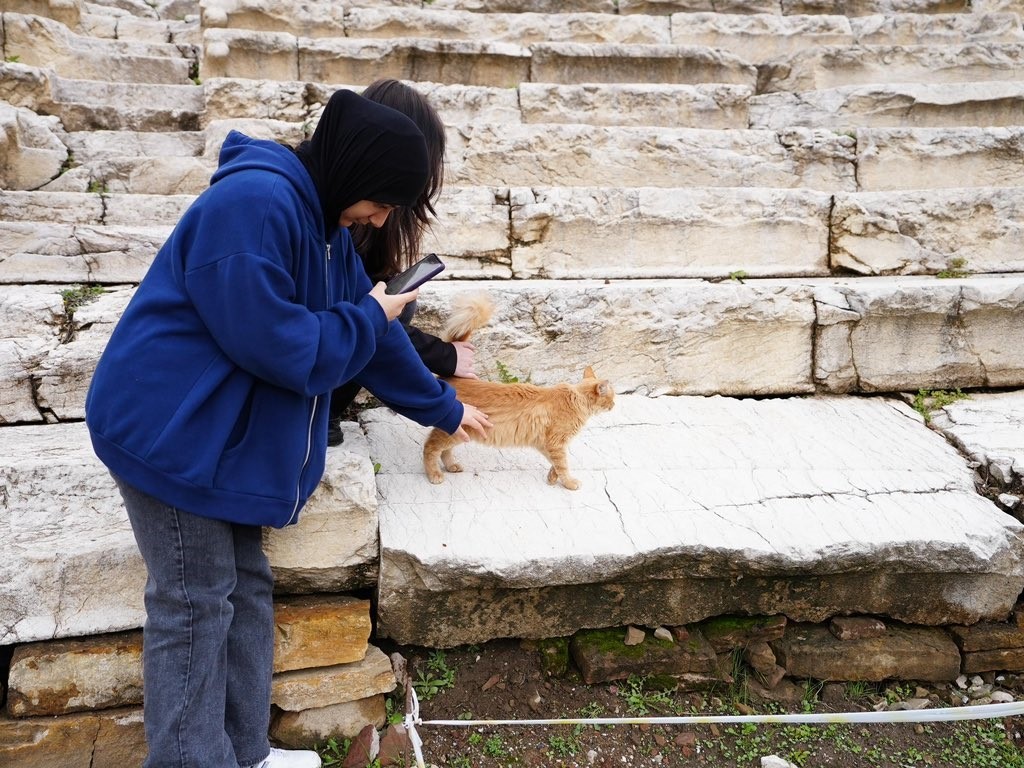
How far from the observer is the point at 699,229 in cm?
488

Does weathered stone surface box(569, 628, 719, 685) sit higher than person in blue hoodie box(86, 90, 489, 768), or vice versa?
person in blue hoodie box(86, 90, 489, 768)

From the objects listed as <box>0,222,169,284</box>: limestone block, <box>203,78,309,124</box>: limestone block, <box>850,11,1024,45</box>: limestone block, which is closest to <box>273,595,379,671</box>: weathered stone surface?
<box>0,222,169,284</box>: limestone block

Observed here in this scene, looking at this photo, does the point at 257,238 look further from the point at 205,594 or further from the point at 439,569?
the point at 439,569

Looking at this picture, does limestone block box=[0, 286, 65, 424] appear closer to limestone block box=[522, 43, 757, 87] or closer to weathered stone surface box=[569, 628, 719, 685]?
weathered stone surface box=[569, 628, 719, 685]

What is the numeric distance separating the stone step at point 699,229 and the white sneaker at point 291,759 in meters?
2.96

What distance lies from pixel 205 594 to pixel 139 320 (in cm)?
81

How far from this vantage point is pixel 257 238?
1842 millimetres

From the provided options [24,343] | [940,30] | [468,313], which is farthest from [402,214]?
[940,30]

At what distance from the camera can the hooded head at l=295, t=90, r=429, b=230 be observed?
2.00 m

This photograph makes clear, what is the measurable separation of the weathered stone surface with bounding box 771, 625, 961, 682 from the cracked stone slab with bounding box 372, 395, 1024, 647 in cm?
12

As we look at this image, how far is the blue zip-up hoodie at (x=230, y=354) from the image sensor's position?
184cm

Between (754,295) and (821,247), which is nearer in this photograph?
(754,295)

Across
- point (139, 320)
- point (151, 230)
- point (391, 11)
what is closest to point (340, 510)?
point (139, 320)

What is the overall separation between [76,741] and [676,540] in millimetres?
2380
